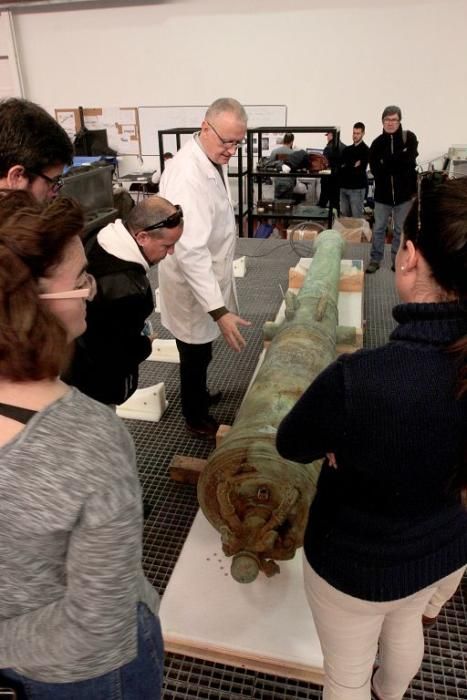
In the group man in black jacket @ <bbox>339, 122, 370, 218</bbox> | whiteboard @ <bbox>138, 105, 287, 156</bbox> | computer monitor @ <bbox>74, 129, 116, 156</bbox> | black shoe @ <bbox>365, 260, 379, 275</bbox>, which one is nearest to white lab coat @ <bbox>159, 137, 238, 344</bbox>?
black shoe @ <bbox>365, 260, 379, 275</bbox>

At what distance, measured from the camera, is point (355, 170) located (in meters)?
6.60

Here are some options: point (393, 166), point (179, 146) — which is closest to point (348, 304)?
point (393, 166)

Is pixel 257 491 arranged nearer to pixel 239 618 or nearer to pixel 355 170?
pixel 239 618

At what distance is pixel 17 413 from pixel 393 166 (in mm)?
4856

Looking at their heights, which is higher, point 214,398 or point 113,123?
point 113,123

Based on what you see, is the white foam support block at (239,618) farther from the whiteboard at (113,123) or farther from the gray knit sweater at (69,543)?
the whiteboard at (113,123)

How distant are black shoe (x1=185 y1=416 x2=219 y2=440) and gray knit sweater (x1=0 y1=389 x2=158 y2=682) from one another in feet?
5.98

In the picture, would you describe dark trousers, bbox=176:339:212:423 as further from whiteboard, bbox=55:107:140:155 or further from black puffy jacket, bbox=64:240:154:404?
whiteboard, bbox=55:107:140:155

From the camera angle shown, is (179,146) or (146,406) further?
(179,146)

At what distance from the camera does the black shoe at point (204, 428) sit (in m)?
2.69

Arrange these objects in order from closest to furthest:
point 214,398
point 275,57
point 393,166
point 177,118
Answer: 1. point 214,398
2. point 393,166
3. point 275,57
4. point 177,118

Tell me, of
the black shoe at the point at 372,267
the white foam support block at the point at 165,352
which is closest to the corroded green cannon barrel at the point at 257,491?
the white foam support block at the point at 165,352

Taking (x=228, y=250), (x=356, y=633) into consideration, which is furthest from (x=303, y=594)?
(x=228, y=250)

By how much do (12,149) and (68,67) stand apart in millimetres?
8949
